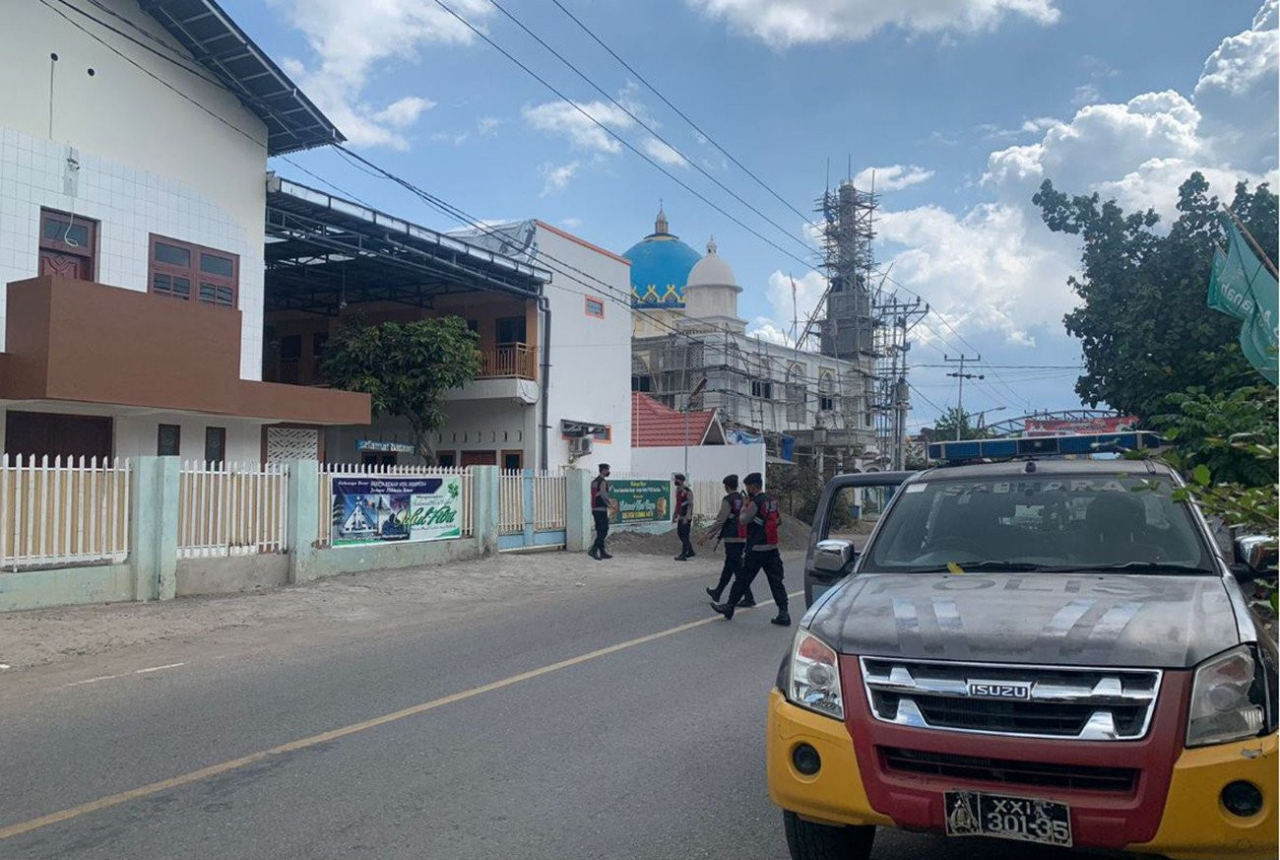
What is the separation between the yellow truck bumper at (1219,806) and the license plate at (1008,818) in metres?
0.30

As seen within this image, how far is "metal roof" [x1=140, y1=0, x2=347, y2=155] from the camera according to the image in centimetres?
1739

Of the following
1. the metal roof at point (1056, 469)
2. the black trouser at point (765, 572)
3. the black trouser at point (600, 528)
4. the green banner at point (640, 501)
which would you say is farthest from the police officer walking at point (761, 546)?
the green banner at point (640, 501)

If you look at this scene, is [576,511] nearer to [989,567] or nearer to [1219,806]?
[989,567]

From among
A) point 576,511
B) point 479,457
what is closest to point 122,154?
point 576,511

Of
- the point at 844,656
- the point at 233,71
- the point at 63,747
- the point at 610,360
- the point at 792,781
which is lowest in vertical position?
the point at 63,747

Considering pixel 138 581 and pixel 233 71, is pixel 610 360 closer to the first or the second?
pixel 233 71

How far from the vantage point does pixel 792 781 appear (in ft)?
12.3

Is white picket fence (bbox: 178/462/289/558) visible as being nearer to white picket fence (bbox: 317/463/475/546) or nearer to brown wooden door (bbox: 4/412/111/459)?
white picket fence (bbox: 317/463/475/546)

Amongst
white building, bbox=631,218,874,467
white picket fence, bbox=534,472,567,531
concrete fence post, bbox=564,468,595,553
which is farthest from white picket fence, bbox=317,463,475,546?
white building, bbox=631,218,874,467

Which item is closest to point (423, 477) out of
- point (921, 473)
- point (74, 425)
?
point (74, 425)

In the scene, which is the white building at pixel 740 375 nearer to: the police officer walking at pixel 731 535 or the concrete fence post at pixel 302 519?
the concrete fence post at pixel 302 519

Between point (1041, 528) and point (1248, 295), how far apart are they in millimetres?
5701

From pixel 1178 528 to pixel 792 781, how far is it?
94.7 inches

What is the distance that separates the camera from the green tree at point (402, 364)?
988 inches
